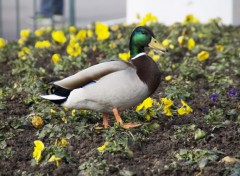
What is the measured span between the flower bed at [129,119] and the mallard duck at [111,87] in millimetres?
185

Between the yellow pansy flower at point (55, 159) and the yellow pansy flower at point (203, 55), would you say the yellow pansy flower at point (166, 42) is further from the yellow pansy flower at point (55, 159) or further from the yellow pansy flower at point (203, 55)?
the yellow pansy flower at point (55, 159)

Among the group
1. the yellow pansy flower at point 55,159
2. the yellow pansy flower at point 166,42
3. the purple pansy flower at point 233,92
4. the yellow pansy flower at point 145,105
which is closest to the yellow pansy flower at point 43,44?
the yellow pansy flower at point 166,42

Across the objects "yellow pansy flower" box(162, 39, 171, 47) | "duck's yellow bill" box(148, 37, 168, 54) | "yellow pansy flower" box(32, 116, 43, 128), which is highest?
"duck's yellow bill" box(148, 37, 168, 54)

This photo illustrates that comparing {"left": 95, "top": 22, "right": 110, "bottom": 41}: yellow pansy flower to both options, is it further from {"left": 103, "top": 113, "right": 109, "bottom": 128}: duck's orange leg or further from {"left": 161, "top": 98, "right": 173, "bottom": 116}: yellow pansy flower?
{"left": 103, "top": 113, "right": 109, "bottom": 128}: duck's orange leg

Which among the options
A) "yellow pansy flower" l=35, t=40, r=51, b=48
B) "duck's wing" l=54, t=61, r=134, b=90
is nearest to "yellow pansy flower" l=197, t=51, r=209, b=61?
"yellow pansy flower" l=35, t=40, r=51, b=48

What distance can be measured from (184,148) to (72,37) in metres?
4.19

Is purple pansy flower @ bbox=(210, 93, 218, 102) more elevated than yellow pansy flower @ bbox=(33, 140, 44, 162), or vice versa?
purple pansy flower @ bbox=(210, 93, 218, 102)

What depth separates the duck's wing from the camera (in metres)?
5.65

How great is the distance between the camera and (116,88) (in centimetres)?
559

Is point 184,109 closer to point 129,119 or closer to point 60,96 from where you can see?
point 129,119

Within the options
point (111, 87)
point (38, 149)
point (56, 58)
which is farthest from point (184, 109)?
point (56, 58)

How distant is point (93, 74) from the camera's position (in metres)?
5.67

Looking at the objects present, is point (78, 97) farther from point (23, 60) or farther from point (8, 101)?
point (23, 60)

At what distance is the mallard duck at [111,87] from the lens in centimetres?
559
